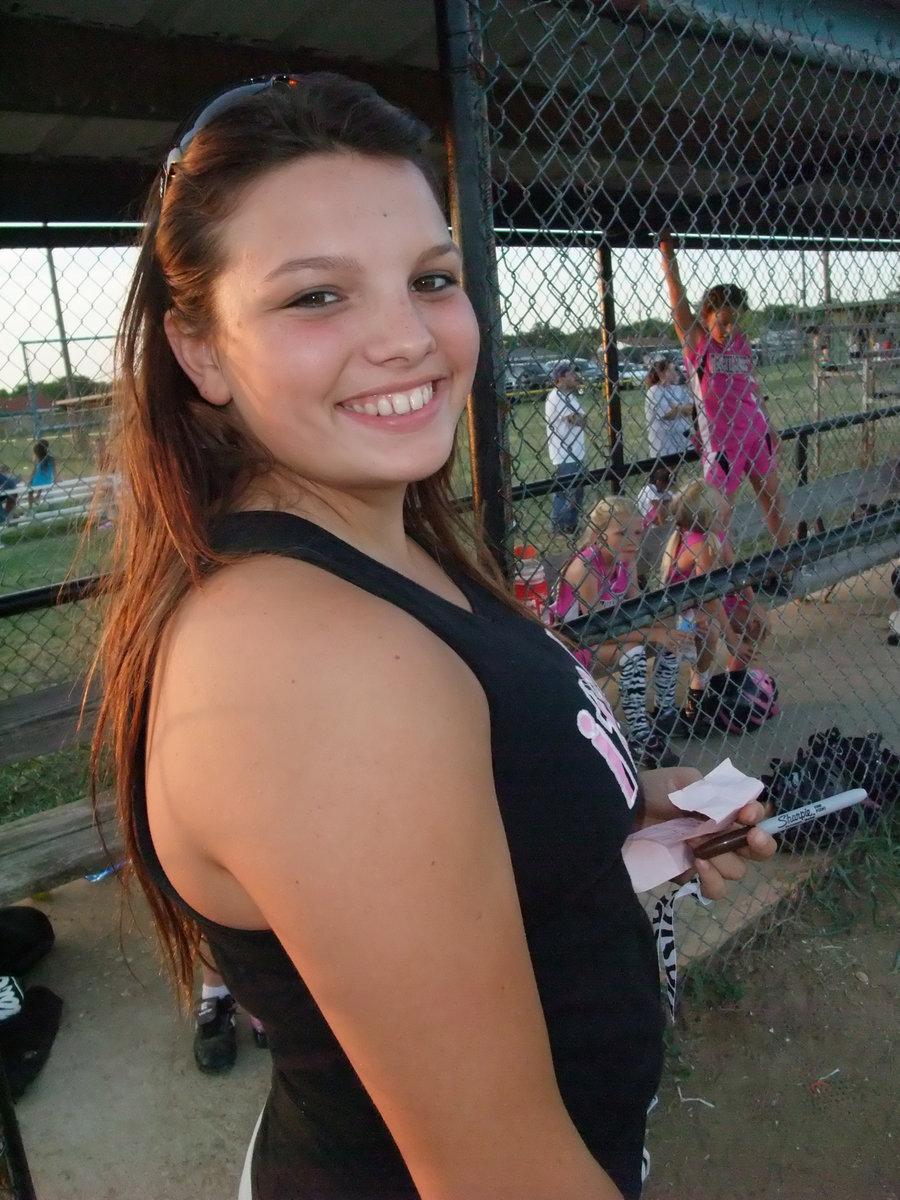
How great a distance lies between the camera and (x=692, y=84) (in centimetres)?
384

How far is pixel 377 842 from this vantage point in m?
0.72

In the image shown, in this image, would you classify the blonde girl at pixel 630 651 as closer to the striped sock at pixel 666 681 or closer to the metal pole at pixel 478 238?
the striped sock at pixel 666 681

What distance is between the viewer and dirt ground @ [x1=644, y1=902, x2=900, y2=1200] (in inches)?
89.2

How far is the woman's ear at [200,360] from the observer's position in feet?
3.63

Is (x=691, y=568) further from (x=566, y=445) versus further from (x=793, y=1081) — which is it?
(x=793, y=1081)

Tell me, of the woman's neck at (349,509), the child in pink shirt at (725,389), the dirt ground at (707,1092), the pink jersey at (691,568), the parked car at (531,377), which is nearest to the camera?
the woman's neck at (349,509)

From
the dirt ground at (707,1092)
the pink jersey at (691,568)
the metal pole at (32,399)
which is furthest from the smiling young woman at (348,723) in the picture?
the metal pole at (32,399)

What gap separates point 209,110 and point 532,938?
1084mm

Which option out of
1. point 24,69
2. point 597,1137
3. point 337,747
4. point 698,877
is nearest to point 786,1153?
point 698,877

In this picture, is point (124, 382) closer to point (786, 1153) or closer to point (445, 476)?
point (445, 476)

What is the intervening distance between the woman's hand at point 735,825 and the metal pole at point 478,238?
0.57m

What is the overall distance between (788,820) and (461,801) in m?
1.08

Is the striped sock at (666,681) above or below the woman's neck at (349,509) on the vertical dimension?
below

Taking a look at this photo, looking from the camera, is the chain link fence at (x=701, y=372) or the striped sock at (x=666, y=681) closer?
the chain link fence at (x=701, y=372)
